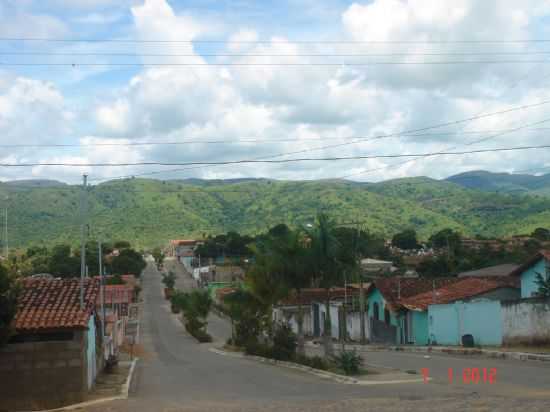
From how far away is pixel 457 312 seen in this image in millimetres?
39375

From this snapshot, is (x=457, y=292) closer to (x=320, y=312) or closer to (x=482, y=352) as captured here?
(x=482, y=352)

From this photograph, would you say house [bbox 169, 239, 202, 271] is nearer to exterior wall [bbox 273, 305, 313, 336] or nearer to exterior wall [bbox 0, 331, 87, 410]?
exterior wall [bbox 273, 305, 313, 336]

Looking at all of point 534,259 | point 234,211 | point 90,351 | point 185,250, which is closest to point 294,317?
point 534,259

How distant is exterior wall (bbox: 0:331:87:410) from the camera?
19.4 m

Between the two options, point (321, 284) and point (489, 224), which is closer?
point (321, 284)

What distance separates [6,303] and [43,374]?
3085 mm

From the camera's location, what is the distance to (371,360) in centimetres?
3150

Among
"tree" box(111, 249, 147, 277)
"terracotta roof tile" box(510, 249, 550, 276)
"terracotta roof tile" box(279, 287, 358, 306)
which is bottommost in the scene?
"terracotta roof tile" box(279, 287, 358, 306)

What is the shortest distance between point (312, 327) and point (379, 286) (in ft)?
41.8

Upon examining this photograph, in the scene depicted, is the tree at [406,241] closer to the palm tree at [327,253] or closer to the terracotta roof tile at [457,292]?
the terracotta roof tile at [457,292]

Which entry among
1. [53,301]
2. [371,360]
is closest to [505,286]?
[371,360]

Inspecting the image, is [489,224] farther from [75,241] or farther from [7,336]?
[7,336]

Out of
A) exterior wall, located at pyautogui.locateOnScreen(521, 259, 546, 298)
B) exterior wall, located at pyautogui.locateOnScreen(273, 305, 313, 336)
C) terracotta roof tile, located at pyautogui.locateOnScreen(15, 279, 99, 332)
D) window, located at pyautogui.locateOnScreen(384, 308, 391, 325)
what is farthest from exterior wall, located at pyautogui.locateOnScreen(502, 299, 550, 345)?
exterior wall, located at pyautogui.locateOnScreen(273, 305, 313, 336)

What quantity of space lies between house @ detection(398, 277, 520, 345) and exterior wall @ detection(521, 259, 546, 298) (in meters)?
1.79
